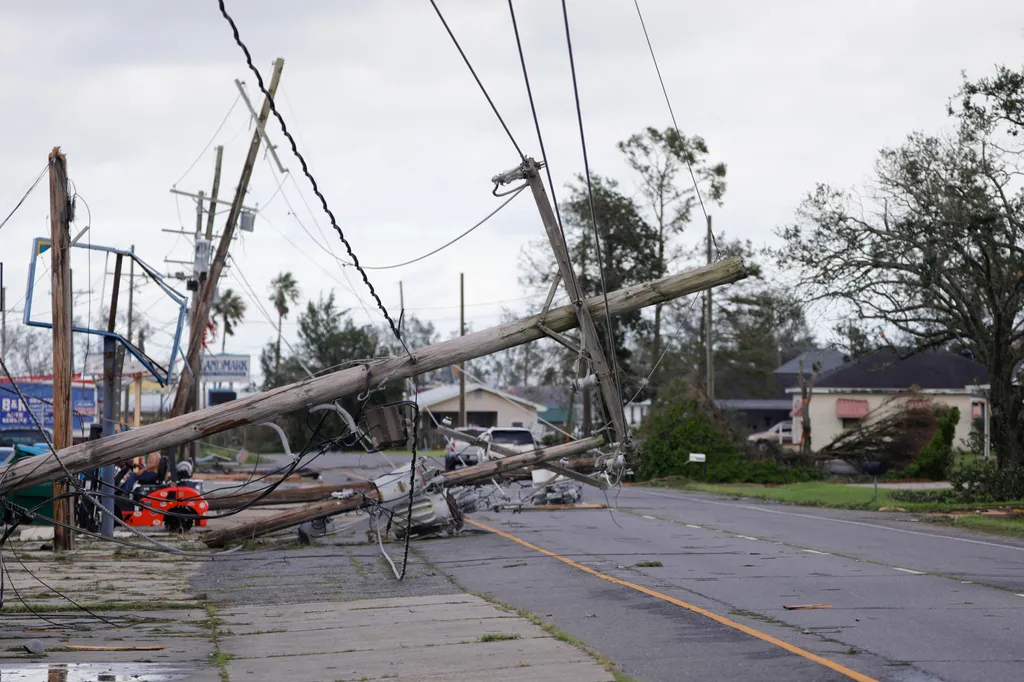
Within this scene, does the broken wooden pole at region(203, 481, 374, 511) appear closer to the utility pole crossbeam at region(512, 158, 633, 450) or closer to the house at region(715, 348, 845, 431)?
the utility pole crossbeam at region(512, 158, 633, 450)

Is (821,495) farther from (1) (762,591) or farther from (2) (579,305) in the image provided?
(2) (579,305)

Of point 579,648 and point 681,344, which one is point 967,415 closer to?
point 681,344

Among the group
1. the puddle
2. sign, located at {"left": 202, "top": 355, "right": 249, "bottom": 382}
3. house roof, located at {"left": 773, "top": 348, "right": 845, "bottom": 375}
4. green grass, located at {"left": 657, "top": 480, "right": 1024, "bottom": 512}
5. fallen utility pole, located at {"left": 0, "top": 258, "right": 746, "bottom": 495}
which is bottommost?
green grass, located at {"left": 657, "top": 480, "right": 1024, "bottom": 512}

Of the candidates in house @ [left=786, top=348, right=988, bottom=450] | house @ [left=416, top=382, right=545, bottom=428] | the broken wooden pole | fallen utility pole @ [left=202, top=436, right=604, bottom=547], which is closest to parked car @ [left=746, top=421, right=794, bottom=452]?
house @ [left=786, top=348, right=988, bottom=450]

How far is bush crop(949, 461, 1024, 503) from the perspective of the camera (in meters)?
29.0

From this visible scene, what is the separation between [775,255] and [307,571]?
1891 cm

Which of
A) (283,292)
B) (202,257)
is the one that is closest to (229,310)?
(283,292)

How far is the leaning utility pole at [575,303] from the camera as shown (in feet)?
36.5

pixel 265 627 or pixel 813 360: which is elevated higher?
pixel 813 360

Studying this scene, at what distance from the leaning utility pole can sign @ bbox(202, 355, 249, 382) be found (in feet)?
174

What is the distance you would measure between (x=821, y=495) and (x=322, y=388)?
26.9m

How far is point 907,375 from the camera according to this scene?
55.5 meters

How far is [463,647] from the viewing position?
10.2m

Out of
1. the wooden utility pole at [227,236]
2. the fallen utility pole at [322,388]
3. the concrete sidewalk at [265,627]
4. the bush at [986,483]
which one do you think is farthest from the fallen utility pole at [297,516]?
the bush at [986,483]
